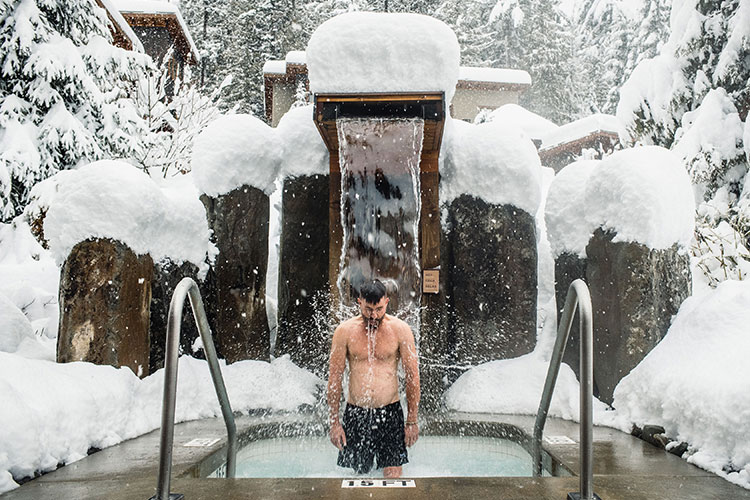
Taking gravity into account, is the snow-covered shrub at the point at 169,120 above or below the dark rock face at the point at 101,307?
above

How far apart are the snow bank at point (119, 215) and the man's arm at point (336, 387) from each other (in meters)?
2.40

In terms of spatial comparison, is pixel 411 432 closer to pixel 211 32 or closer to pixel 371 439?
pixel 371 439

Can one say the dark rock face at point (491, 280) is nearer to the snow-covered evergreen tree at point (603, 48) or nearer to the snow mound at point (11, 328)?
the snow mound at point (11, 328)

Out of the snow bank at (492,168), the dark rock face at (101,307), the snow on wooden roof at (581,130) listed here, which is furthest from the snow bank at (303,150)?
the snow on wooden roof at (581,130)

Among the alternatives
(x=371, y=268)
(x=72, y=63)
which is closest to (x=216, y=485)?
(x=371, y=268)

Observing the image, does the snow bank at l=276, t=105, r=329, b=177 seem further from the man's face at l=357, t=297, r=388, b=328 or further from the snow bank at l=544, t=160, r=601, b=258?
the man's face at l=357, t=297, r=388, b=328

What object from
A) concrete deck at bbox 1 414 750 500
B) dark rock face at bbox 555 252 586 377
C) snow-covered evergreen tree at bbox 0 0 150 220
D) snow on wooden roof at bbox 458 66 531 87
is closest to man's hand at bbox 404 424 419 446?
concrete deck at bbox 1 414 750 500

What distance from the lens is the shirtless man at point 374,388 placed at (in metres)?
3.52

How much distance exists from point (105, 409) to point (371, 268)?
2.68m

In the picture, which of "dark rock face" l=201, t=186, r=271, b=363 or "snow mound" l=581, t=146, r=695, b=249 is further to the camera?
"dark rock face" l=201, t=186, r=271, b=363

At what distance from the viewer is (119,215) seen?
15.6 ft

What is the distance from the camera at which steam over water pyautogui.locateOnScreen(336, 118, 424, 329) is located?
546 cm

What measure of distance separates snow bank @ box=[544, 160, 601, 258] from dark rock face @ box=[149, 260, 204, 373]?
3.77 metres

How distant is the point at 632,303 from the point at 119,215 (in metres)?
4.44
